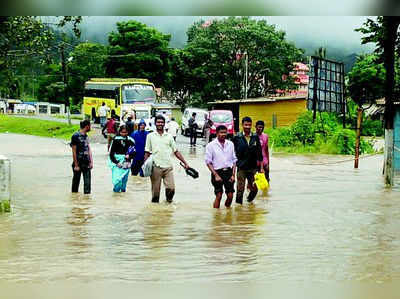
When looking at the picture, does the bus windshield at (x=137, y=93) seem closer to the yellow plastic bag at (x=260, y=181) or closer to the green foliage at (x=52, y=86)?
the green foliage at (x=52, y=86)

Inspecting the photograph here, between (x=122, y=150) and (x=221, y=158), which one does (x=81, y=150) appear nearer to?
(x=122, y=150)

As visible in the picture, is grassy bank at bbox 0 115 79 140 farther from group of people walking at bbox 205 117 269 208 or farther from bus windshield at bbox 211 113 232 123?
group of people walking at bbox 205 117 269 208

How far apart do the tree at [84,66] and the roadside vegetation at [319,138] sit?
3156cm

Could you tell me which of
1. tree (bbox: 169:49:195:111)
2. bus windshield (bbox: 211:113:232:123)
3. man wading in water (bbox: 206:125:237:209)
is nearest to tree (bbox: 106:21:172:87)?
tree (bbox: 169:49:195:111)

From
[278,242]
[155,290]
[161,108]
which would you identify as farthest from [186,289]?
[161,108]

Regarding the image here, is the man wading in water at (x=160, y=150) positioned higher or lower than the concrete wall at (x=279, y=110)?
lower

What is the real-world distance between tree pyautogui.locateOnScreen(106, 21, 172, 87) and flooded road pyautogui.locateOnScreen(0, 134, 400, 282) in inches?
1719

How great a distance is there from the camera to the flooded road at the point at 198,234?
8328 millimetres

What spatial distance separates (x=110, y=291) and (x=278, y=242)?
366 centimetres

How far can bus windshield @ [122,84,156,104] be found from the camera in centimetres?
4809

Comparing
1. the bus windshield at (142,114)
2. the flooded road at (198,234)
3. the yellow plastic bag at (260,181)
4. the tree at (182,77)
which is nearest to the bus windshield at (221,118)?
the bus windshield at (142,114)

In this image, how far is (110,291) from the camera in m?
7.25

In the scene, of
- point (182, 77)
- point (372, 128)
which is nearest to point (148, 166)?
point (372, 128)

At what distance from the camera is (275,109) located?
173 ft
